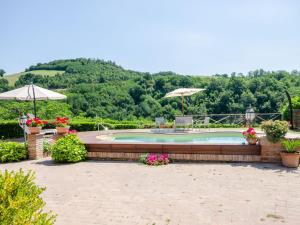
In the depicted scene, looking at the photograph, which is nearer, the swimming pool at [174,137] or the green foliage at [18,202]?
the green foliage at [18,202]

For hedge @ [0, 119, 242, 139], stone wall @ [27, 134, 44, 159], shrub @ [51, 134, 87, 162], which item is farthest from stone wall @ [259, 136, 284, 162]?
hedge @ [0, 119, 242, 139]

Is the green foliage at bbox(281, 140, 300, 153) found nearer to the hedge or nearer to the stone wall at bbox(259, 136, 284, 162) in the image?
the stone wall at bbox(259, 136, 284, 162)

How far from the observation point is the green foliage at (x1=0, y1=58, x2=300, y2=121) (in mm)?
27281

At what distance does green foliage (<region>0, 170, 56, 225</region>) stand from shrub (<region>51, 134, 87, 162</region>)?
508cm

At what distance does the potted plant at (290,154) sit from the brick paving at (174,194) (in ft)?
0.91

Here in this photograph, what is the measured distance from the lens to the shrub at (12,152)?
7660 mm

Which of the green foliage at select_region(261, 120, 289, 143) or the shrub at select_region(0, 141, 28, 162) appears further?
the shrub at select_region(0, 141, 28, 162)

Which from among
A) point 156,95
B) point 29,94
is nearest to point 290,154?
point 29,94

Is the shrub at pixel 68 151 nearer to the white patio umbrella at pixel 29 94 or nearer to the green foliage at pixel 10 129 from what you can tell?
the white patio umbrella at pixel 29 94

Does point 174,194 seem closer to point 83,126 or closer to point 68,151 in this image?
point 68,151

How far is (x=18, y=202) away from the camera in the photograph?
1846mm

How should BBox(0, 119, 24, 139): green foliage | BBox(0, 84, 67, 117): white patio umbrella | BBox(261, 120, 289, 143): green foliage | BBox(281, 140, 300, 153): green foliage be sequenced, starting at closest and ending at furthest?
BBox(281, 140, 300, 153): green foliage → BBox(261, 120, 289, 143): green foliage → BBox(0, 84, 67, 117): white patio umbrella → BBox(0, 119, 24, 139): green foliage

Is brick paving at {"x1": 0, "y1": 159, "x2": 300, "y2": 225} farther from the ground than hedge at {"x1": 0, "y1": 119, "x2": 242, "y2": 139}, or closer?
closer

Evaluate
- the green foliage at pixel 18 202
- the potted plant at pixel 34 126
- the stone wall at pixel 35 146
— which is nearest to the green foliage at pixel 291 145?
the green foliage at pixel 18 202
